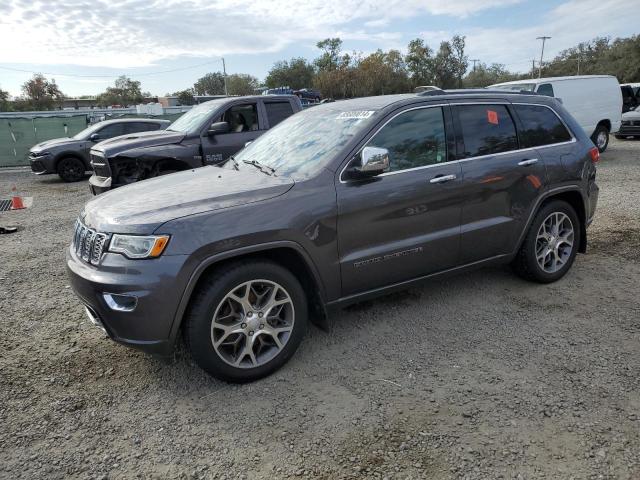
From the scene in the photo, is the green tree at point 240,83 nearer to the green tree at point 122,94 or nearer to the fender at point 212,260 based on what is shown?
the green tree at point 122,94

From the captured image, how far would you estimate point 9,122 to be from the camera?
15508mm

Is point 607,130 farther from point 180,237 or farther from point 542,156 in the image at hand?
point 180,237

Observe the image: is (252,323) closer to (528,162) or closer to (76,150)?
(528,162)

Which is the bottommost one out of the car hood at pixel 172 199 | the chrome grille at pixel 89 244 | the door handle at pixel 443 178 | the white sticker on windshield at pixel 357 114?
the chrome grille at pixel 89 244

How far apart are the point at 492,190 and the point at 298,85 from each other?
80218mm

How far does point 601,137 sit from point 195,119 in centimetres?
1226

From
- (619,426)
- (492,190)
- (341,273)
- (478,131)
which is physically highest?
(478,131)

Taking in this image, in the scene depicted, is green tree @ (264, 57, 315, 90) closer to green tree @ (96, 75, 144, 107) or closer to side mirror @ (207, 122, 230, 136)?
green tree @ (96, 75, 144, 107)

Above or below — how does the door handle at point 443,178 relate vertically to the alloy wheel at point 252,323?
above

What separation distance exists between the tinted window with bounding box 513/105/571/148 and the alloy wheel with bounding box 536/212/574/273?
710 millimetres

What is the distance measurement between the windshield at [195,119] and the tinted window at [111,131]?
463cm

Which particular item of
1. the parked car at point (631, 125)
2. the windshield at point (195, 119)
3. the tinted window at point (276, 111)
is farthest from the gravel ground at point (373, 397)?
the parked car at point (631, 125)

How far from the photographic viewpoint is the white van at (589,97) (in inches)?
500

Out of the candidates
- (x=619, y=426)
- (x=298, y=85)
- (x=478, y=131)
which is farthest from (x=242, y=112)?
(x=298, y=85)
